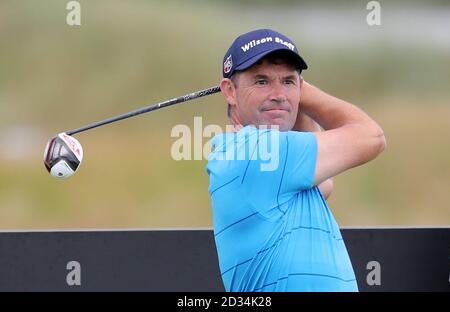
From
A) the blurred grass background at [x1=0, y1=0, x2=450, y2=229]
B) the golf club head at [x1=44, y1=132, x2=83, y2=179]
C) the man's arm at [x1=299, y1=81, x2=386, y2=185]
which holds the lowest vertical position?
the man's arm at [x1=299, y1=81, x2=386, y2=185]

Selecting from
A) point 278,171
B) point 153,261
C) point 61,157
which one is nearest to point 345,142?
point 278,171

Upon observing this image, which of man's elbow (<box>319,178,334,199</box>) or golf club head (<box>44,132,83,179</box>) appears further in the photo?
golf club head (<box>44,132,83,179</box>)

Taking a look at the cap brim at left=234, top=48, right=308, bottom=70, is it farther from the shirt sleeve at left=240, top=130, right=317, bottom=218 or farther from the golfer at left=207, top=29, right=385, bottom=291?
the shirt sleeve at left=240, top=130, right=317, bottom=218

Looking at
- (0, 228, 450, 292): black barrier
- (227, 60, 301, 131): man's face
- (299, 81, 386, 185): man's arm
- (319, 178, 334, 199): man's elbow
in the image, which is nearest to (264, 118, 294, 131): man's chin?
(227, 60, 301, 131): man's face

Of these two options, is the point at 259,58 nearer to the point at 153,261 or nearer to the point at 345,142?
the point at 345,142

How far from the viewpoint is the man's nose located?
2033 mm

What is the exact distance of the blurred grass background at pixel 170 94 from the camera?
5.05 metres

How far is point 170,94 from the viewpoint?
514 cm

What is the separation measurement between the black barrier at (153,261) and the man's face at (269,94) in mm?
2954

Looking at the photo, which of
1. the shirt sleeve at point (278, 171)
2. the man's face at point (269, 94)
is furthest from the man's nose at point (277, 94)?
the shirt sleeve at point (278, 171)

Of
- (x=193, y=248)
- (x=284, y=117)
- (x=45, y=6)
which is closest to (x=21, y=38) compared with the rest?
(x=45, y=6)

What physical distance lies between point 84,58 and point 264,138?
3302 millimetres

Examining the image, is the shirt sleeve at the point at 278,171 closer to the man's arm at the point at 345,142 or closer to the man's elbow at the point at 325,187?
the man's arm at the point at 345,142

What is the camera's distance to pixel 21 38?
5.07 meters
